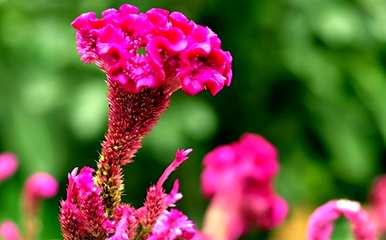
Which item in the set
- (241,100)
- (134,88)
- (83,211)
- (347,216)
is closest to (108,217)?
(83,211)

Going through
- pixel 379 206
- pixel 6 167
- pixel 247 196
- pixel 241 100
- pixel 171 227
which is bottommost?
pixel 171 227

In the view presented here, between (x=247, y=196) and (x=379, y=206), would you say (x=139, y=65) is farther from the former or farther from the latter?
(x=379, y=206)

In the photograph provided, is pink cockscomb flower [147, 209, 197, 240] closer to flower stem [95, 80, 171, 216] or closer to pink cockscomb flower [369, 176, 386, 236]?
flower stem [95, 80, 171, 216]

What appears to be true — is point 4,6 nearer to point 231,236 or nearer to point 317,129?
point 317,129

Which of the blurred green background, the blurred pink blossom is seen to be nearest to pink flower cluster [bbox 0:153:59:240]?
the blurred pink blossom

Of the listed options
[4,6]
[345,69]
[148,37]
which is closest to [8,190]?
[4,6]

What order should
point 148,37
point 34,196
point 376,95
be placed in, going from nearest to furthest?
point 148,37 → point 34,196 → point 376,95
